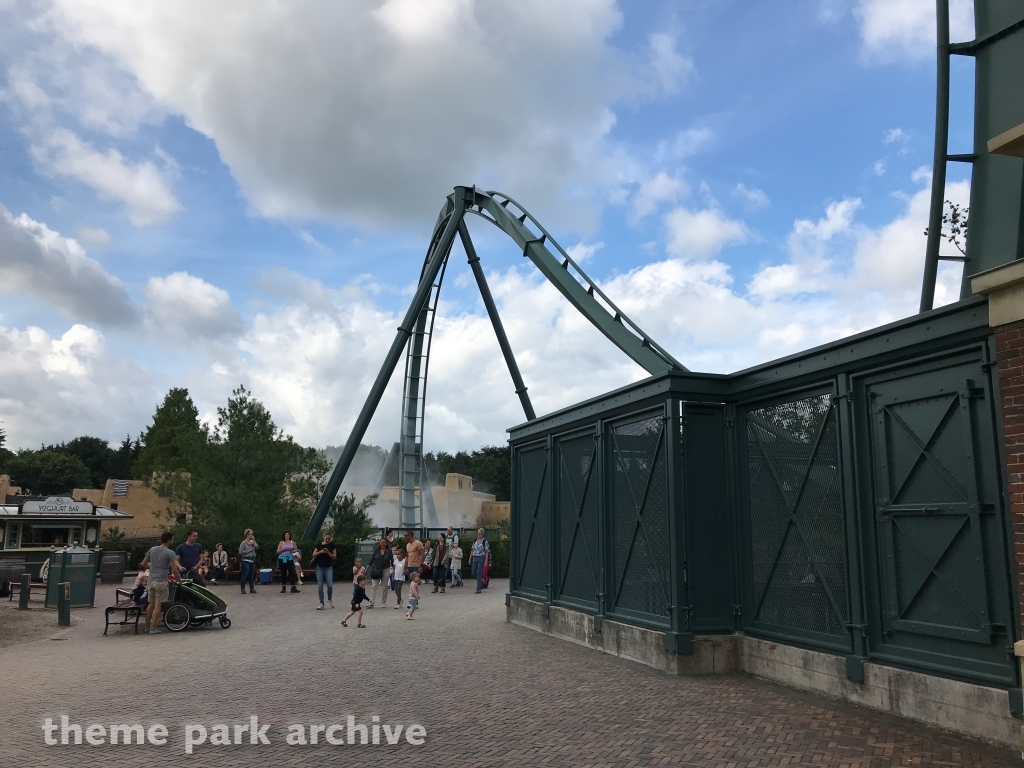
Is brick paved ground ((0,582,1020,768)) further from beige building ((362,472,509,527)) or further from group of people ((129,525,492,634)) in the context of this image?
beige building ((362,472,509,527))

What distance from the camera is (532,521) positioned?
14234 millimetres

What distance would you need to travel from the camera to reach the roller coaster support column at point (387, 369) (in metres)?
28.3

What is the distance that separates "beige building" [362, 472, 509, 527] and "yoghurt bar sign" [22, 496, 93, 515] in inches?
1235

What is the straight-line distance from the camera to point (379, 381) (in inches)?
1173

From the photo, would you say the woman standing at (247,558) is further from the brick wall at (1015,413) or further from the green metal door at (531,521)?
the brick wall at (1015,413)

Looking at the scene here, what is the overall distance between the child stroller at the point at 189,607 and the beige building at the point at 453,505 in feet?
136

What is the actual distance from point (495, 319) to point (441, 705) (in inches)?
1000

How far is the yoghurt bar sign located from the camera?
23172mm

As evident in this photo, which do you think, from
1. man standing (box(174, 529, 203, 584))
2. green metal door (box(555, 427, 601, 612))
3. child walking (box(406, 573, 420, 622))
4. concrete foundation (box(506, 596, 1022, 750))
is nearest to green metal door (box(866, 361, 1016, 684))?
concrete foundation (box(506, 596, 1022, 750))

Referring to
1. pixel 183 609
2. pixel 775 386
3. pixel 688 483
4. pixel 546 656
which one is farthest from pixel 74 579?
pixel 775 386

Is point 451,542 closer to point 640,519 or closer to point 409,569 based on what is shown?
point 409,569

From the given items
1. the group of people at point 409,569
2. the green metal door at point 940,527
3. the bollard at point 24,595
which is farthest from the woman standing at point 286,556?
the green metal door at point 940,527

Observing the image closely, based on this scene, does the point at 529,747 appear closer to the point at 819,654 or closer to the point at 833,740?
the point at 833,740

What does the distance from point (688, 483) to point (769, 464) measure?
3.25 feet
